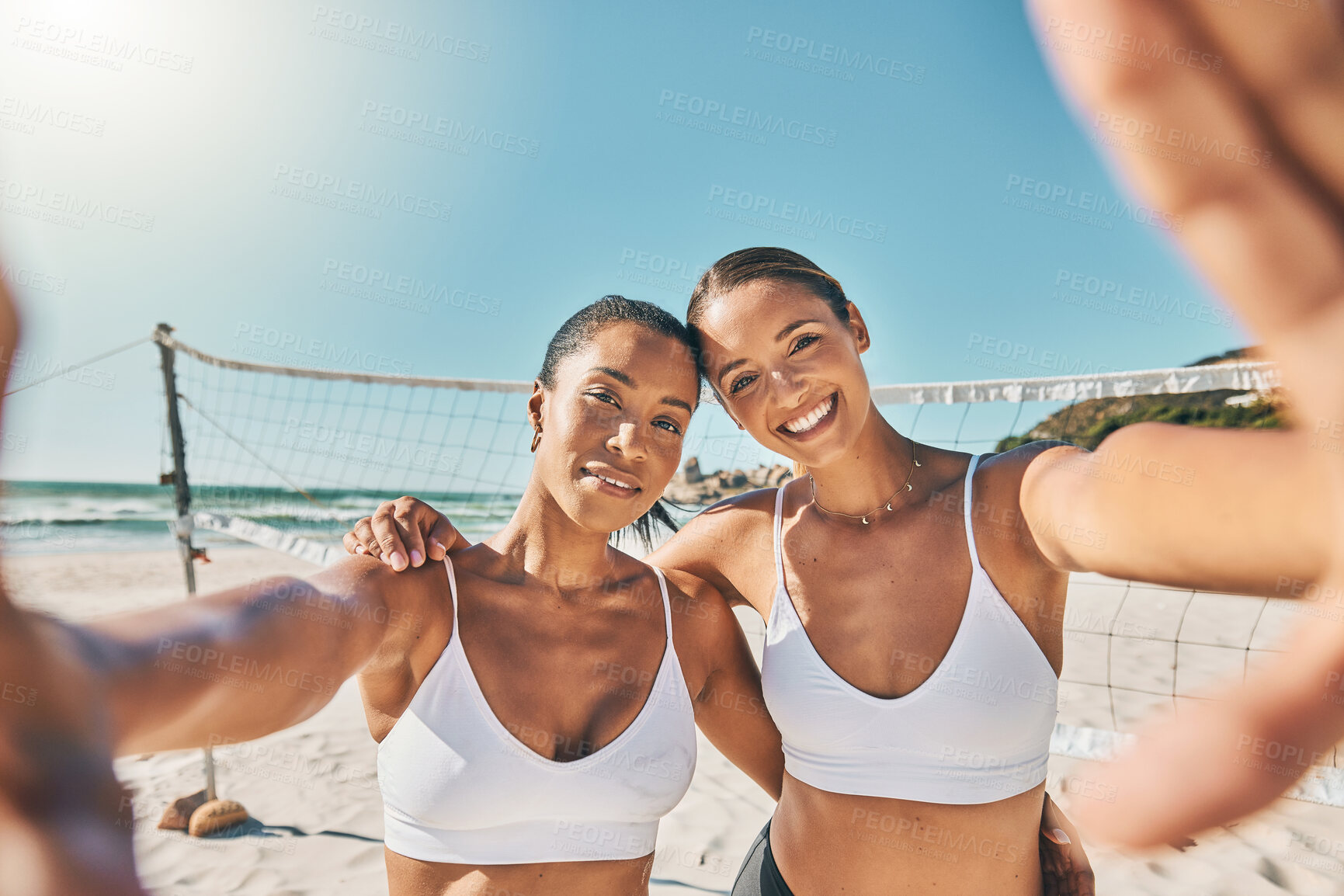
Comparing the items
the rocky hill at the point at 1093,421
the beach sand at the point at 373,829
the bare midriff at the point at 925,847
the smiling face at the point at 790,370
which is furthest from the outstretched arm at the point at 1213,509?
the rocky hill at the point at 1093,421

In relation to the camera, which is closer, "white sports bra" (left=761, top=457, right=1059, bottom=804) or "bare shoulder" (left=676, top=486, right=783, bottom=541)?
"white sports bra" (left=761, top=457, right=1059, bottom=804)

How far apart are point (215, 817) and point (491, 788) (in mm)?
3437

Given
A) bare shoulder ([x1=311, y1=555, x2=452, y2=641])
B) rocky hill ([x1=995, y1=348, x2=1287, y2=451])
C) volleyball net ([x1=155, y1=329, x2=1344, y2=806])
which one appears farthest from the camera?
rocky hill ([x1=995, y1=348, x2=1287, y2=451])

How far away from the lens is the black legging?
5.95ft

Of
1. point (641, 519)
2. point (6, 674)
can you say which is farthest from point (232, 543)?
point (6, 674)

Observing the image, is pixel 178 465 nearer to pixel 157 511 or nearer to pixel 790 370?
pixel 790 370

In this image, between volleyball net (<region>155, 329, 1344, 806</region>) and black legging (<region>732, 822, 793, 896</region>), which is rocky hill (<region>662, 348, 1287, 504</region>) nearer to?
volleyball net (<region>155, 329, 1344, 806</region>)

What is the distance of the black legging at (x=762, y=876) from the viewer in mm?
1812

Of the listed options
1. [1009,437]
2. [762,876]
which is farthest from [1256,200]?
[1009,437]

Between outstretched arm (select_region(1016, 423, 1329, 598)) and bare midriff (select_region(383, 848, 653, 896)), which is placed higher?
outstretched arm (select_region(1016, 423, 1329, 598))

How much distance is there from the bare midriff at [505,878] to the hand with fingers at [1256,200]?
1519 mm

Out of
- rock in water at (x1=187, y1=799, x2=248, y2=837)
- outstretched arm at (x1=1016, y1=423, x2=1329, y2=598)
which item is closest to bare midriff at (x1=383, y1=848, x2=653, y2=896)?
outstretched arm at (x1=1016, y1=423, x2=1329, y2=598)

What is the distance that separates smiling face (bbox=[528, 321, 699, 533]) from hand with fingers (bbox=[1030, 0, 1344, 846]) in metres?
1.45

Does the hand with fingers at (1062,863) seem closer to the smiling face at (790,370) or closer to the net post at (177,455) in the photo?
the smiling face at (790,370)
